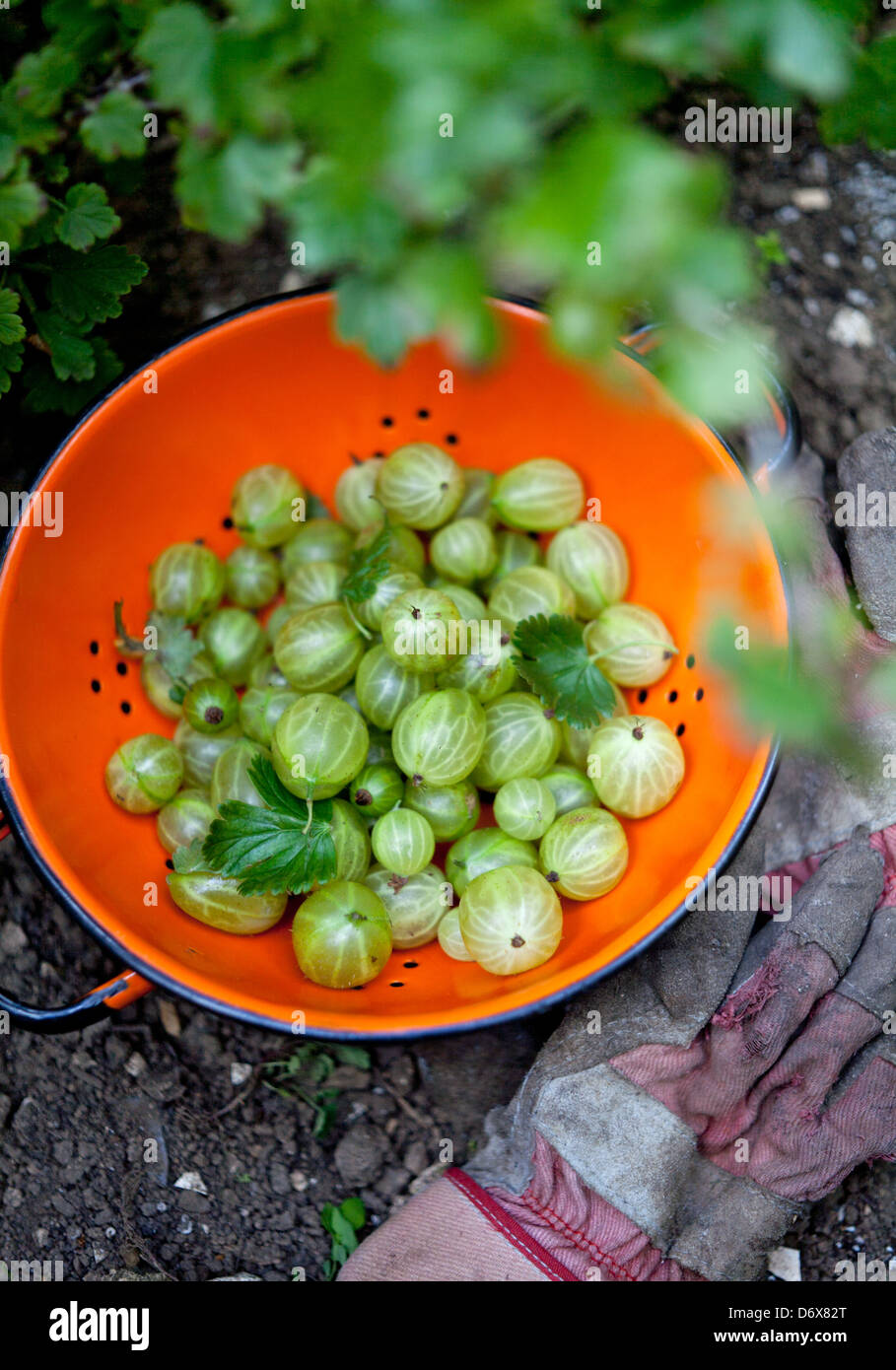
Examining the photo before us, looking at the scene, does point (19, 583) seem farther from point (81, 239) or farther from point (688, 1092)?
point (688, 1092)

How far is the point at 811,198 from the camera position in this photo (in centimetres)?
206

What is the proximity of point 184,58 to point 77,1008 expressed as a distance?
1056 mm

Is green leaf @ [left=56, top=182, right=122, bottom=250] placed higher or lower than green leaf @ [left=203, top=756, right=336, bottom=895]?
higher

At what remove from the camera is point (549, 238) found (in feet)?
1.63

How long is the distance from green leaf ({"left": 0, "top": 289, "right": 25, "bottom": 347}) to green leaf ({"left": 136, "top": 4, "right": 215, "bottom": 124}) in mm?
579

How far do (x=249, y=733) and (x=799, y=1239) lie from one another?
1178mm

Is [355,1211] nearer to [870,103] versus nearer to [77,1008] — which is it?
[77,1008]

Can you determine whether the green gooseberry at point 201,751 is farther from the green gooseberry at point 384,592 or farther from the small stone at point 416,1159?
the small stone at point 416,1159

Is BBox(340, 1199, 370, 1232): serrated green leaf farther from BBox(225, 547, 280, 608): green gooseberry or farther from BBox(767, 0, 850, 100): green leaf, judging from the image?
BBox(767, 0, 850, 100): green leaf

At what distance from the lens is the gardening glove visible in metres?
1.45

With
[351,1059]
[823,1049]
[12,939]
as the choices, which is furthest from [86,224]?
[823,1049]

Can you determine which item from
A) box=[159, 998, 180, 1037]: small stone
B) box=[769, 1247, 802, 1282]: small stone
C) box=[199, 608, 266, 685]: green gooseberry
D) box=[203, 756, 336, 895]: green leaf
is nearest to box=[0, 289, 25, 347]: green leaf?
box=[199, 608, 266, 685]: green gooseberry

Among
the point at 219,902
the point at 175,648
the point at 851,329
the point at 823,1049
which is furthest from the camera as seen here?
the point at 851,329

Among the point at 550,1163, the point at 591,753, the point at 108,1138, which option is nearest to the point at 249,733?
the point at 591,753
